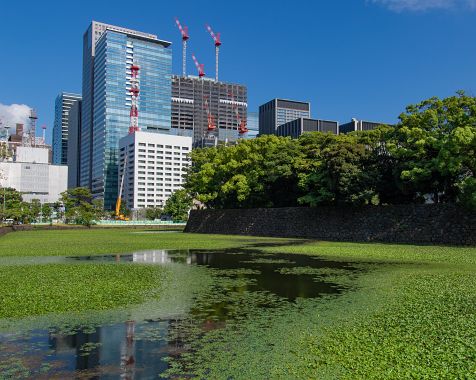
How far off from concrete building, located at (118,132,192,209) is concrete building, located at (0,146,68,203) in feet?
76.4

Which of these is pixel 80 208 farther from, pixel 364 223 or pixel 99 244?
pixel 364 223

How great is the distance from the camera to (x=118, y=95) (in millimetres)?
172250

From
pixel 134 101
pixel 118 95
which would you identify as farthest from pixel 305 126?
pixel 118 95

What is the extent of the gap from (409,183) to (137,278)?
2363cm

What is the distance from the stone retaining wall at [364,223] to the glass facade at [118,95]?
128m

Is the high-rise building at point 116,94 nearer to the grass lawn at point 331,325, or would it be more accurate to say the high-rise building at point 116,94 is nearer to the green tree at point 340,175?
the green tree at point 340,175

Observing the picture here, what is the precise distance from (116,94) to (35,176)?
→ 1683 inches

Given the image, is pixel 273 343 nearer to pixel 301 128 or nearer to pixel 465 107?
pixel 465 107

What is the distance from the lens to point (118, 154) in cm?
17075

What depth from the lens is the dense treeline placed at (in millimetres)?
27984

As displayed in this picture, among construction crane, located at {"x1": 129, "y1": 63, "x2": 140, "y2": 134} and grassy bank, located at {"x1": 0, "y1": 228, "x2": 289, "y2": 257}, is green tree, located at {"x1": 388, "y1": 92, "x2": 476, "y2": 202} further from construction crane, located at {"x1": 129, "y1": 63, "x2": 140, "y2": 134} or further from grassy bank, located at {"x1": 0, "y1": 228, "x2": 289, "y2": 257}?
construction crane, located at {"x1": 129, "y1": 63, "x2": 140, "y2": 134}

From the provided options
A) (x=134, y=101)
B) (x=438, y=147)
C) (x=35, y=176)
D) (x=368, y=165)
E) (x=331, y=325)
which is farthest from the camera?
(x=134, y=101)

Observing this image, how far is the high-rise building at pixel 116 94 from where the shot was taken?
170 m

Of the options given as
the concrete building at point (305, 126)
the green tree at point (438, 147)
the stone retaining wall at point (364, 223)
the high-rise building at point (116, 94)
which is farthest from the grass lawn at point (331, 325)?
the high-rise building at point (116, 94)
